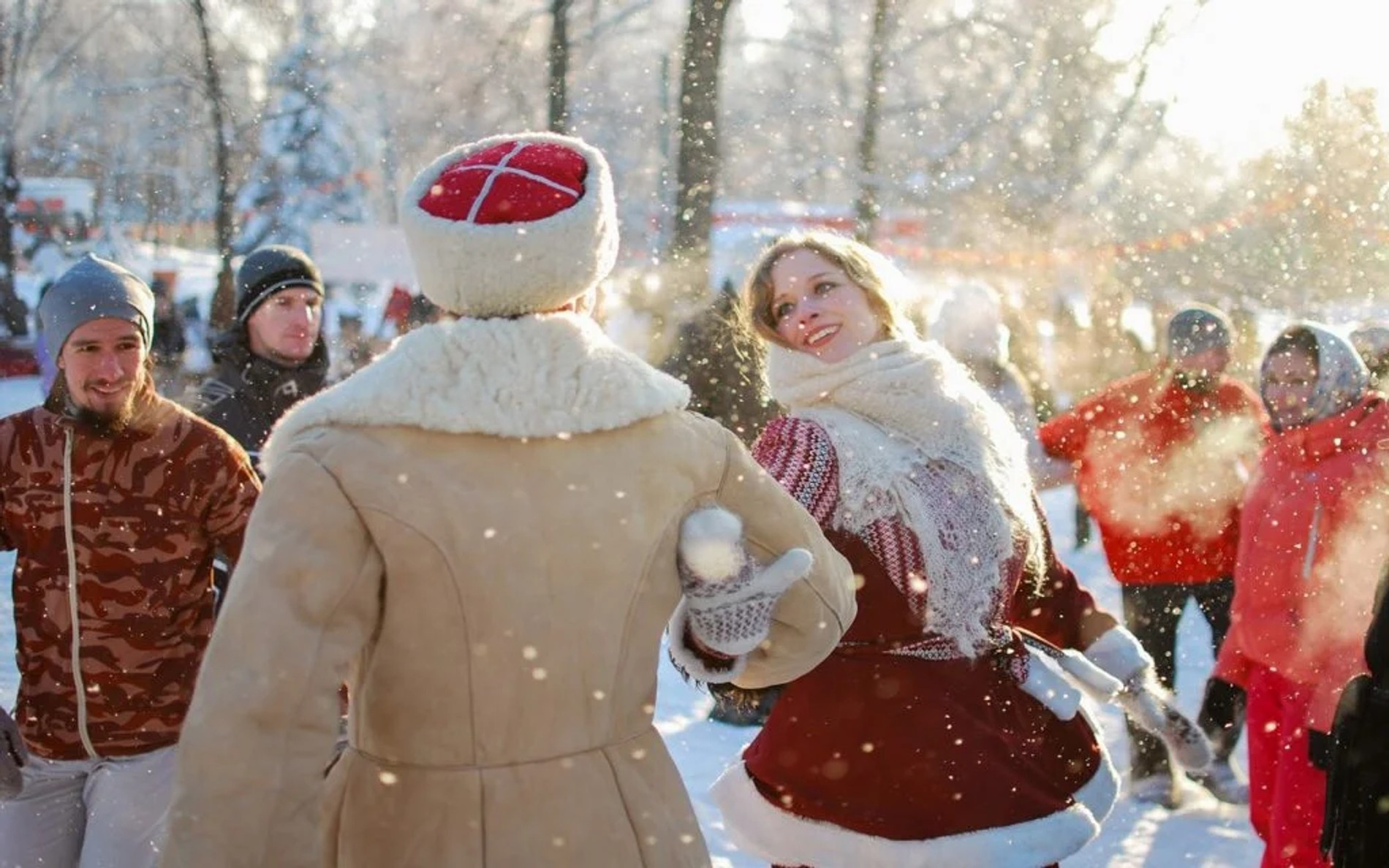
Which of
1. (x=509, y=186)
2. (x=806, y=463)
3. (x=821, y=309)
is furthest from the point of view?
(x=821, y=309)

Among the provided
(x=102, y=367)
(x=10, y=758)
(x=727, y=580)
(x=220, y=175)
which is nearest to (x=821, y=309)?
(x=727, y=580)

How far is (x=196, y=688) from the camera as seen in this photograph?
68.6 inches

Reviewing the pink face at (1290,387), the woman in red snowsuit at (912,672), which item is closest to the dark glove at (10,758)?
the woman in red snowsuit at (912,672)

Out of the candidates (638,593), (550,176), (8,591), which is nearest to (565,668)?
(638,593)

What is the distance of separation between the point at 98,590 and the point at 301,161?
95.8 ft

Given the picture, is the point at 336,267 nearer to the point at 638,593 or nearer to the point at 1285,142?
the point at 1285,142

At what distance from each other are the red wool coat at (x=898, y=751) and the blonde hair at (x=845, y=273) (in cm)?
38

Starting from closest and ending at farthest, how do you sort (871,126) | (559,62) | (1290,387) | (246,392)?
(246,392), (1290,387), (559,62), (871,126)

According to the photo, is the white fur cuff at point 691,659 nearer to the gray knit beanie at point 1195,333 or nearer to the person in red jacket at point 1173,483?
the person in red jacket at point 1173,483

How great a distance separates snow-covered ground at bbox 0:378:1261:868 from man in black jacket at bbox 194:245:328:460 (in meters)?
1.83

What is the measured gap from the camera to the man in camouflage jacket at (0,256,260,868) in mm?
3162

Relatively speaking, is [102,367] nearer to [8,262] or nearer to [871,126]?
[871,126]

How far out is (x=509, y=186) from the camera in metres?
1.95

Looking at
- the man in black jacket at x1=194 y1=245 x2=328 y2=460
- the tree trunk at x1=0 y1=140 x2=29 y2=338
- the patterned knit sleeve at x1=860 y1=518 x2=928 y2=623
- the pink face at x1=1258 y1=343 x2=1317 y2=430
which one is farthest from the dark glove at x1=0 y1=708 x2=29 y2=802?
the tree trunk at x1=0 y1=140 x2=29 y2=338
